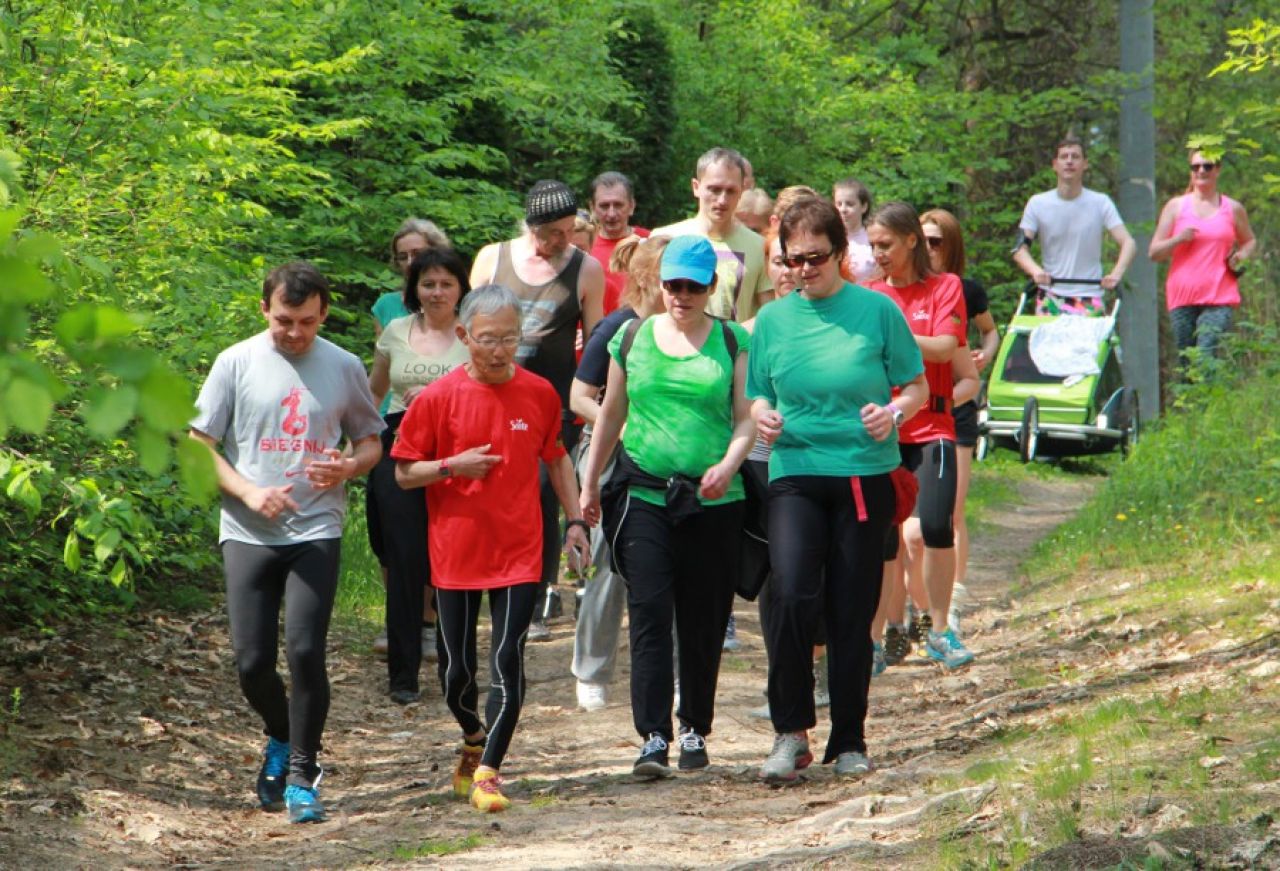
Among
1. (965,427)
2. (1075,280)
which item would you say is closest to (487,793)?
(965,427)

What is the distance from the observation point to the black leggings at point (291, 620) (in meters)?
6.59

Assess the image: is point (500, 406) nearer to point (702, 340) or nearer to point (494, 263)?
point (702, 340)

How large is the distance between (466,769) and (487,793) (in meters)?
0.38

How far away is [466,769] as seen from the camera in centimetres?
694

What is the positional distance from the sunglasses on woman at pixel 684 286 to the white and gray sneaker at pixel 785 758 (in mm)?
1713

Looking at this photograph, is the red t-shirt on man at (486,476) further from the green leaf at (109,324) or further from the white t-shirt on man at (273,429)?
the green leaf at (109,324)

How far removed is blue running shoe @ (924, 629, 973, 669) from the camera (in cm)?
915

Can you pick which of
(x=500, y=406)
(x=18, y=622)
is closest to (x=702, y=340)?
(x=500, y=406)

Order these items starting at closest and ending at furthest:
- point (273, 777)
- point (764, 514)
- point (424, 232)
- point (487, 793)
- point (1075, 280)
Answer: point (487, 793) → point (273, 777) → point (764, 514) → point (424, 232) → point (1075, 280)

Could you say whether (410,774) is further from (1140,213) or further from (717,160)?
(1140,213)

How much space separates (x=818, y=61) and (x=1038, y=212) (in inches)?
380

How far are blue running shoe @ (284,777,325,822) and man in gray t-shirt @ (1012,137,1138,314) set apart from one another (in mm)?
8548

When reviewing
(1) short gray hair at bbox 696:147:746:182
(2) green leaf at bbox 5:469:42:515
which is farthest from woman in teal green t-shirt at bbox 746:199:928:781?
(2) green leaf at bbox 5:469:42:515

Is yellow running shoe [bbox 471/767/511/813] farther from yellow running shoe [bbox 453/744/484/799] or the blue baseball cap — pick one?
the blue baseball cap
